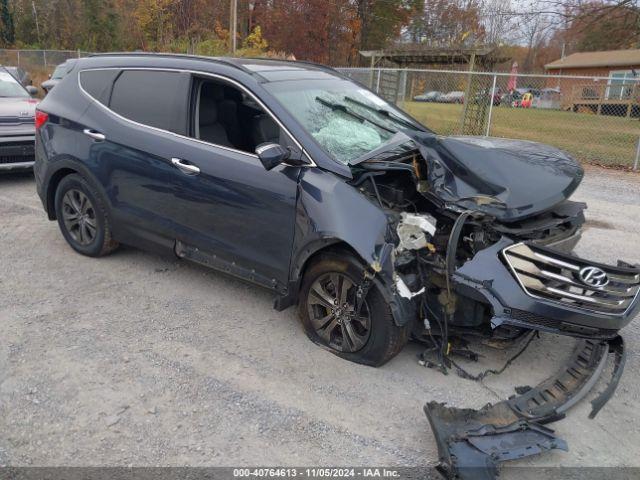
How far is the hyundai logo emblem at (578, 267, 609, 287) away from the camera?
2.99 metres

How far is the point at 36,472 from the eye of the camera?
8.35 feet

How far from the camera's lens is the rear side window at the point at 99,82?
15.5 ft

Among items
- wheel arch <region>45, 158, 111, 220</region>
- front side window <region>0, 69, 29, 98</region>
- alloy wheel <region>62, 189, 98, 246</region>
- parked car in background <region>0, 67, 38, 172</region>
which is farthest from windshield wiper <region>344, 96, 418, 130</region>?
front side window <region>0, 69, 29, 98</region>

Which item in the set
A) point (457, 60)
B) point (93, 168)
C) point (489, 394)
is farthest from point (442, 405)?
point (457, 60)

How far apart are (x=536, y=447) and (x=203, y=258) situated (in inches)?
104

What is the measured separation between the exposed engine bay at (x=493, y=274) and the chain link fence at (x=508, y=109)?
983cm

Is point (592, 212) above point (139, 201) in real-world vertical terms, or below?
below

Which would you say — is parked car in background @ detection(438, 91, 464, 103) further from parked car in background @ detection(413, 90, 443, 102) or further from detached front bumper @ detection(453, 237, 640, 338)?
detached front bumper @ detection(453, 237, 640, 338)

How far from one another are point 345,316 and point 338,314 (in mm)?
57

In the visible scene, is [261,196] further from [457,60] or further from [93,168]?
[457,60]

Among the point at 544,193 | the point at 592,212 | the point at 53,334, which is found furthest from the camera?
the point at 592,212

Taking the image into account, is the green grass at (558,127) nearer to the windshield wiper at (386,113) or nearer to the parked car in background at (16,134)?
the windshield wiper at (386,113)

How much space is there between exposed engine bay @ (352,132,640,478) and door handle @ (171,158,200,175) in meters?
1.28

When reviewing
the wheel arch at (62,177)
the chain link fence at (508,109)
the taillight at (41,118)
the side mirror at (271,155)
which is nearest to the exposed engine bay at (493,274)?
the side mirror at (271,155)
